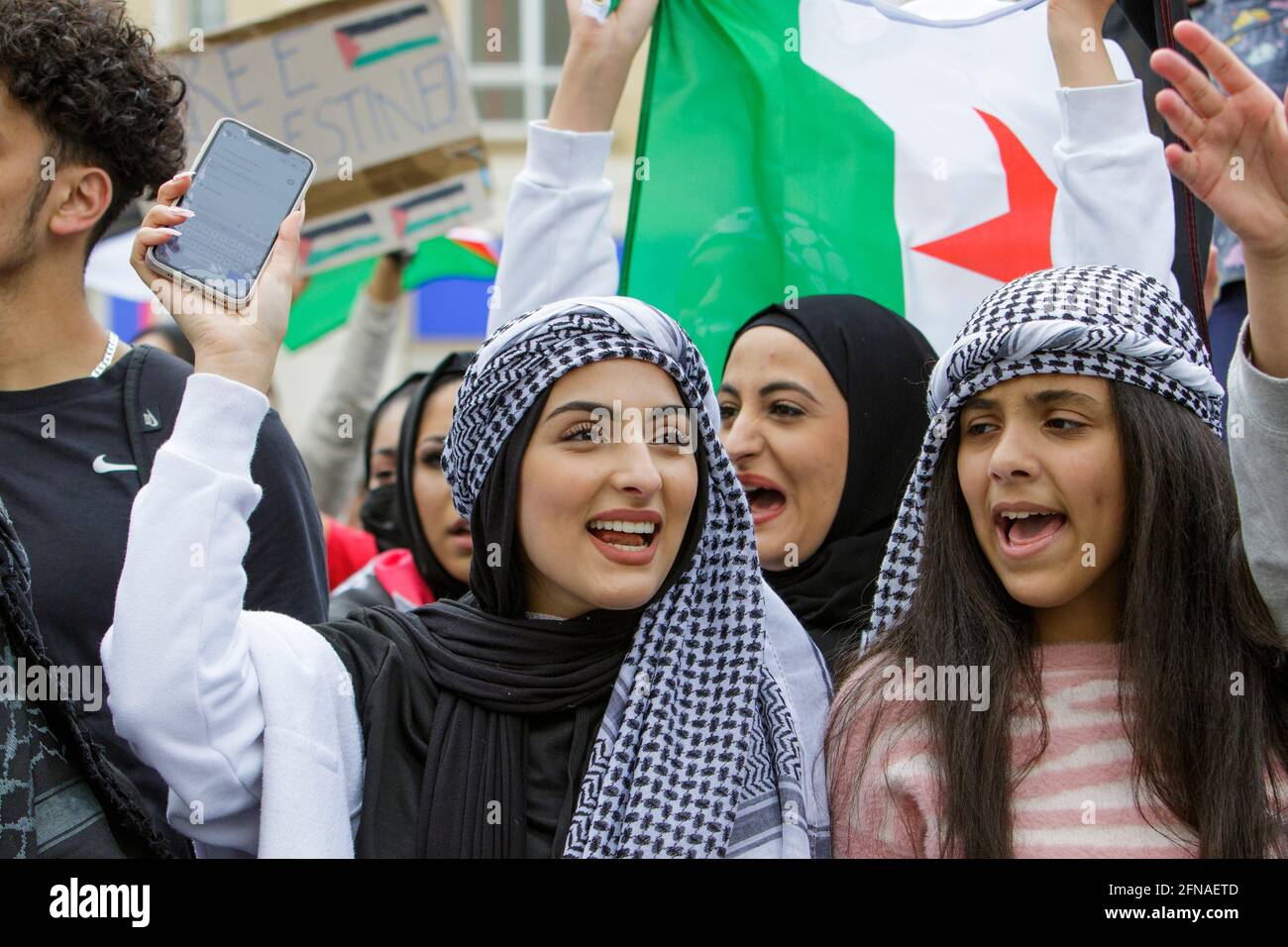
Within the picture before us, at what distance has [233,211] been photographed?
8.41ft

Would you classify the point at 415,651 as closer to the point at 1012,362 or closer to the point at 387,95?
the point at 1012,362

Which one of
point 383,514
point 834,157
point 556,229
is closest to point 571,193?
point 556,229

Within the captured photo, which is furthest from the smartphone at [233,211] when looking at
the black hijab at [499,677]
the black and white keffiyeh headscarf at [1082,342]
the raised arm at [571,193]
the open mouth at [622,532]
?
the black and white keffiyeh headscarf at [1082,342]

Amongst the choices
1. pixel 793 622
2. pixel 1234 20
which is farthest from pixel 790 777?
pixel 1234 20

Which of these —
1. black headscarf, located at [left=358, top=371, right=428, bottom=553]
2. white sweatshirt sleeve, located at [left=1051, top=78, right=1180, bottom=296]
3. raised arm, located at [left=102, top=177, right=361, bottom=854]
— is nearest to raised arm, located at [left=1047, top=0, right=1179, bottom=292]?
white sweatshirt sleeve, located at [left=1051, top=78, right=1180, bottom=296]

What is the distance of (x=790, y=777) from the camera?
99.4 inches

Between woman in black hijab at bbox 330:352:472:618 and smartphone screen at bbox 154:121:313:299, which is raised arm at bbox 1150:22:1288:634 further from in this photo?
woman in black hijab at bbox 330:352:472:618

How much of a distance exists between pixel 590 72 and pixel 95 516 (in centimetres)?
145

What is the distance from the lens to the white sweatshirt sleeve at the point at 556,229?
335 cm

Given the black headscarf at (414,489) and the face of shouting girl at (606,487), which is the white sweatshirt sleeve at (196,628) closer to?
the face of shouting girl at (606,487)

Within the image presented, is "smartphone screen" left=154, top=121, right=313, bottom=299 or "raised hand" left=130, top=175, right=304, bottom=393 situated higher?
"smartphone screen" left=154, top=121, right=313, bottom=299

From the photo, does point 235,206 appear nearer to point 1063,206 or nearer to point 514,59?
point 1063,206

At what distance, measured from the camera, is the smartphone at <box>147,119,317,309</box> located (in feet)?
8.12

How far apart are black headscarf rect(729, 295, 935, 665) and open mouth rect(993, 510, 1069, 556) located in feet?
2.05
